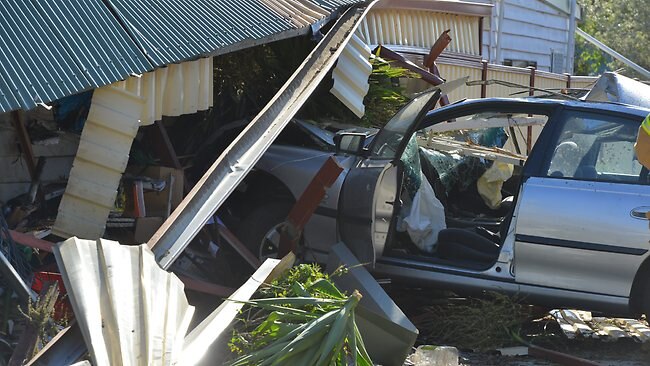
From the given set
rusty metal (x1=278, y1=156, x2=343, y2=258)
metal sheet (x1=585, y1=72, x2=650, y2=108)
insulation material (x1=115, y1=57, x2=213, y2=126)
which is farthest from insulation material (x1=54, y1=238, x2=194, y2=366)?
metal sheet (x1=585, y1=72, x2=650, y2=108)

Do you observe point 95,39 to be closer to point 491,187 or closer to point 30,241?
point 30,241

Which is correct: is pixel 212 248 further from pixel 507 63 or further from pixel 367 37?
pixel 507 63

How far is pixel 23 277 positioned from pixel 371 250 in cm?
238

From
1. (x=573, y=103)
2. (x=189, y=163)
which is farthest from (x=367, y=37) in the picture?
(x=573, y=103)

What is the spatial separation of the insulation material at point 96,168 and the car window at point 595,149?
9.70 feet

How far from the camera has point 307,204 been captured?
21.6 feet

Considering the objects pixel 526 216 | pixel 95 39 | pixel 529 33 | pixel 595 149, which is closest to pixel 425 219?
pixel 526 216

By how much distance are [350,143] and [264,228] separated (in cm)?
94

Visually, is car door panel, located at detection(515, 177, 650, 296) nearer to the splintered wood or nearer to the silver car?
the silver car

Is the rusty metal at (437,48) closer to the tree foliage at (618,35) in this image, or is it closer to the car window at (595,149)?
the car window at (595,149)

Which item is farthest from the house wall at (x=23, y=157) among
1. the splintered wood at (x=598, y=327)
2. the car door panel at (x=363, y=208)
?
the splintered wood at (x=598, y=327)

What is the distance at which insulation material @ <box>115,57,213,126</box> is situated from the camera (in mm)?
6207

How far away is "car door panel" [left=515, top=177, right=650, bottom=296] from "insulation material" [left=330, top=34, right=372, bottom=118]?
2256 millimetres

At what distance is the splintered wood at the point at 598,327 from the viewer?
6.85 meters
